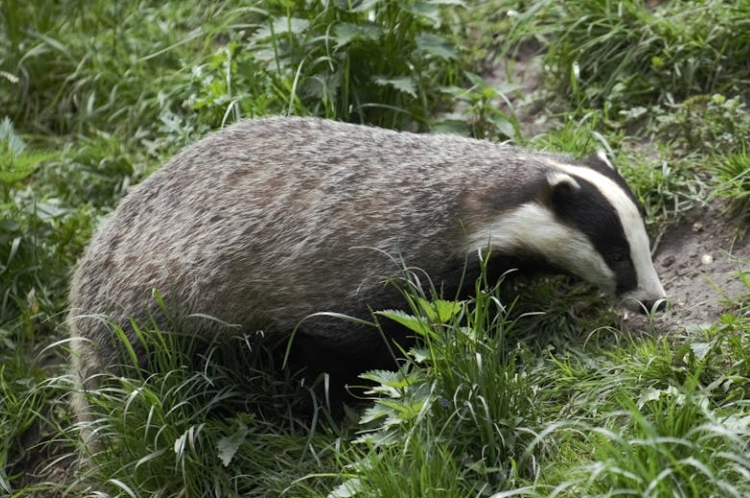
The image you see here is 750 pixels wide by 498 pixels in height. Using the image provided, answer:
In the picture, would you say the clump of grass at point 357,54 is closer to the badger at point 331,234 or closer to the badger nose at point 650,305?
the badger at point 331,234

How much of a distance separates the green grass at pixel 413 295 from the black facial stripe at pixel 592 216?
0.40 metres

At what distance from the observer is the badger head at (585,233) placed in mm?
4516

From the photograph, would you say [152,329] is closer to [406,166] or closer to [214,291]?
[214,291]

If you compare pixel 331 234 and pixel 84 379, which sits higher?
pixel 331 234

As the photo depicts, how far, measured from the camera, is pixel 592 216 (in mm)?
4516

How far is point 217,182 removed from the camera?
4.97 metres

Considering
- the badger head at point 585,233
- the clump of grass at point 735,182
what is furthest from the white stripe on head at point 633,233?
the clump of grass at point 735,182

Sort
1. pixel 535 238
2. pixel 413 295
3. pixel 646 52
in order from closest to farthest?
pixel 413 295, pixel 535 238, pixel 646 52

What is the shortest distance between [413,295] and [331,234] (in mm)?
536

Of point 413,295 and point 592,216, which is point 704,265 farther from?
point 413,295

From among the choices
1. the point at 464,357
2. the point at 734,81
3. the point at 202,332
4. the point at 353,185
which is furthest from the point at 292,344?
the point at 734,81

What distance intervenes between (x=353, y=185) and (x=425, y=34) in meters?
1.59

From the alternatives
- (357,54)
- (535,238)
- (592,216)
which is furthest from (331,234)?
(357,54)

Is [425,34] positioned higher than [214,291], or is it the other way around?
[425,34]
